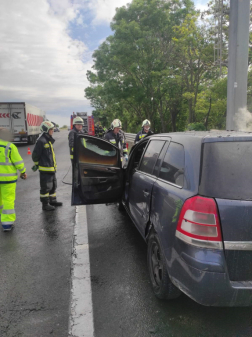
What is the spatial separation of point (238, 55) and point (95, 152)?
4.37 meters

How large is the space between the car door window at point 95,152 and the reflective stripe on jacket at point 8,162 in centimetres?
127

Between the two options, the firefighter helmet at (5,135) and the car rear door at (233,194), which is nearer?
the car rear door at (233,194)

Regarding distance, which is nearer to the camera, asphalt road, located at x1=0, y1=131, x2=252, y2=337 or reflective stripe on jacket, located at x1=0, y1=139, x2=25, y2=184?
asphalt road, located at x1=0, y1=131, x2=252, y2=337

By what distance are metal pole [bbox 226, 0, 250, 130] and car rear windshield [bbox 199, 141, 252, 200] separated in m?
4.83

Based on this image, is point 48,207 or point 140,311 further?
point 48,207

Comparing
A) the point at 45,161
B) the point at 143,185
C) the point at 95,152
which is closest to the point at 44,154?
the point at 45,161

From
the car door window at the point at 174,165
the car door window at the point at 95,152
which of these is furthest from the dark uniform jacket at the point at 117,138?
the car door window at the point at 174,165

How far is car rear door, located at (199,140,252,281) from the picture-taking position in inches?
75.1

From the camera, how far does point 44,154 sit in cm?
544

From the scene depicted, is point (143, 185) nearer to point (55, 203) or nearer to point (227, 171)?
point (227, 171)

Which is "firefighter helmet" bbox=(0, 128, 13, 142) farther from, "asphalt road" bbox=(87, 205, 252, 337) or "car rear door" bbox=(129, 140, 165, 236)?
"asphalt road" bbox=(87, 205, 252, 337)

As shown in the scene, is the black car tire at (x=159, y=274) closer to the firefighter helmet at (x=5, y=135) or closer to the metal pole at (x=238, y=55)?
the firefighter helmet at (x=5, y=135)

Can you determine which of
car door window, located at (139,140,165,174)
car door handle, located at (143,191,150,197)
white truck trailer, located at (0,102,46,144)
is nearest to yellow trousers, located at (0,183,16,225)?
car door window, located at (139,140,165,174)

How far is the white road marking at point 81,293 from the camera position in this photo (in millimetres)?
2245
